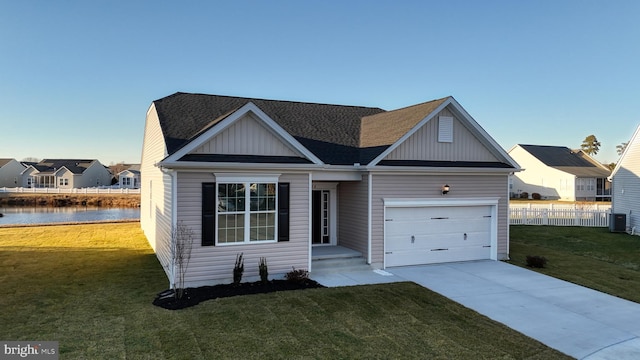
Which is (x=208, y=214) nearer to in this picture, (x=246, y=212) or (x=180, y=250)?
(x=246, y=212)

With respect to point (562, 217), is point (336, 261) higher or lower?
lower

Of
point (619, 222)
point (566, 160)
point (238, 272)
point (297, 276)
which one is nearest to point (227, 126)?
point (238, 272)

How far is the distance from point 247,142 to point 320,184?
3.54 m

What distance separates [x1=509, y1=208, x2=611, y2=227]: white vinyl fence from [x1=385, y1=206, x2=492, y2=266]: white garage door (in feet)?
34.3

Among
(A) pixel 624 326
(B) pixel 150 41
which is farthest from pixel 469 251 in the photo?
(B) pixel 150 41

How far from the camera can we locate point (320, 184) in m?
12.8

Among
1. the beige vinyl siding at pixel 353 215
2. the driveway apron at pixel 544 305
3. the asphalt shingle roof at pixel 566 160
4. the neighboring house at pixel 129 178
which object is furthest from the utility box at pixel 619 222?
the neighboring house at pixel 129 178

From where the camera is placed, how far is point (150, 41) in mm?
16562

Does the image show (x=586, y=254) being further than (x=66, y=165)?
No

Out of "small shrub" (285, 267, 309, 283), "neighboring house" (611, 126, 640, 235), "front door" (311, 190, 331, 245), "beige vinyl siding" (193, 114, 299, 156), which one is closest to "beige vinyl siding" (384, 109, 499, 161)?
"front door" (311, 190, 331, 245)

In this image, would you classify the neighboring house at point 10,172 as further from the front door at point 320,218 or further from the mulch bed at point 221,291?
the mulch bed at point 221,291

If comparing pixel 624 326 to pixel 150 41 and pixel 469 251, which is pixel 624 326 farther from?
pixel 150 41

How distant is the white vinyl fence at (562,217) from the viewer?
70.9ft

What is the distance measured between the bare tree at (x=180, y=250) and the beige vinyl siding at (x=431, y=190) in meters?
5.09
